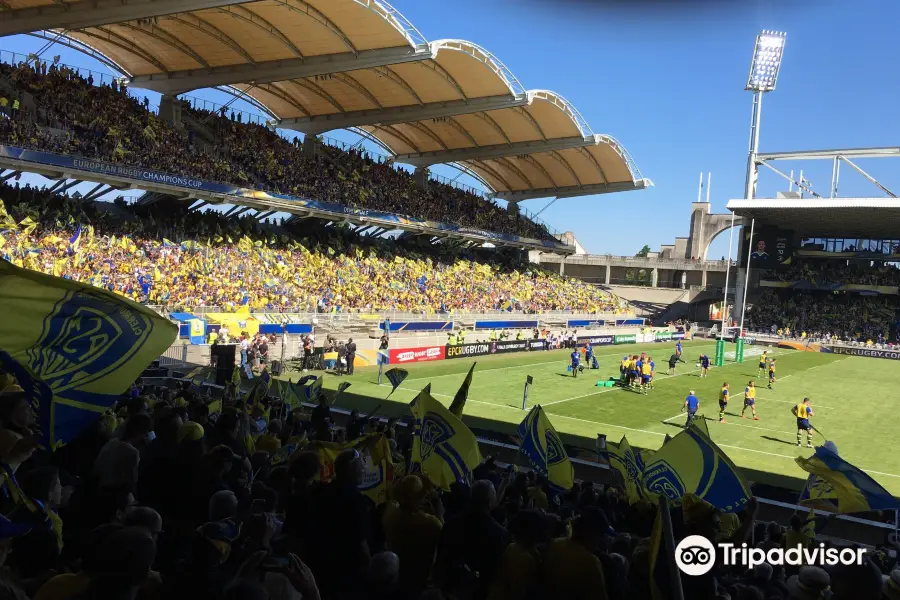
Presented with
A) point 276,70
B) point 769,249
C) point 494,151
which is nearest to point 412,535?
point 276,70

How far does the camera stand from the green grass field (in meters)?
19.7

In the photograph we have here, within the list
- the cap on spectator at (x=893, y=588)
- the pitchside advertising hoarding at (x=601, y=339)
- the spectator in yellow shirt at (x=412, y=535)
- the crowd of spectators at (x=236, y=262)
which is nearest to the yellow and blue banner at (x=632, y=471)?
the cap on spectator at (x=893, y=588)

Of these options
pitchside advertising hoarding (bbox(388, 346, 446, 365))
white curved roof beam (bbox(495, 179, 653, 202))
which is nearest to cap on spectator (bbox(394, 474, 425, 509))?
pitchside advertising hoarding (bbox(388, 346, 446, 365))

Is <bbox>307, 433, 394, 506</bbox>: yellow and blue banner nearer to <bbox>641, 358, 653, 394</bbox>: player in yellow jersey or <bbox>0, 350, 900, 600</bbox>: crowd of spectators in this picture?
<bbox>0, 350, 900, 600</bbox>: crowd of spectators

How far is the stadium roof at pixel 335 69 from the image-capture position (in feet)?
105

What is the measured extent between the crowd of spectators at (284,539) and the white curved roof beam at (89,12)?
26.0 metres

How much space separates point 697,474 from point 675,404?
20411mm

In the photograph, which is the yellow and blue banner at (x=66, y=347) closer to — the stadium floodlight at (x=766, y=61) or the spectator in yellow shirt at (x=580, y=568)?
the spectator in yellow shirt at (x=580, y=568)

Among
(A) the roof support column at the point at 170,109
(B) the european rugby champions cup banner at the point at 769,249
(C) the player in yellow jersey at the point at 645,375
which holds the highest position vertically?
(A) the roof support column at the point at 170,109

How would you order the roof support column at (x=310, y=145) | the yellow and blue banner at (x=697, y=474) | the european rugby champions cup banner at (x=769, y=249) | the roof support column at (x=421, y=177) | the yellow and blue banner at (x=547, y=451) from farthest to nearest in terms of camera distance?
the european rugby champions cup banner at (x=769, y=249), the roof support column at (x=421, y=177), the roof support column at (x=310, y=145), the yellow and blue banner at (x=547, y=451), the yellow and blue banner at (x=697, y=474)

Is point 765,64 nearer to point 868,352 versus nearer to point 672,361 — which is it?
point 868,352

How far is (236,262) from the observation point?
38.9 m

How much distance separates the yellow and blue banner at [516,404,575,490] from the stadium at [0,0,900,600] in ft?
0.18

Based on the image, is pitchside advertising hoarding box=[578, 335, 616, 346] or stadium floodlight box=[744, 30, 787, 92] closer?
pitchside advertising hoarding box=[578, 335, 616, 346]
